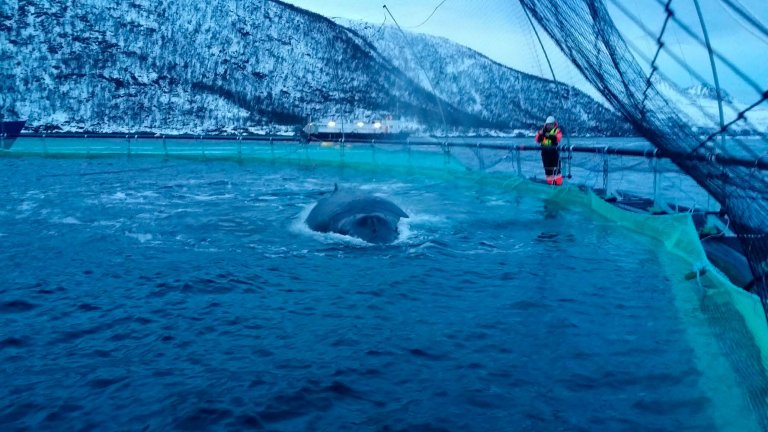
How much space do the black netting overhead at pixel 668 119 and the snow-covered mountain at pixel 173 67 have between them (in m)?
85.6

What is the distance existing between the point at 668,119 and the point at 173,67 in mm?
151618

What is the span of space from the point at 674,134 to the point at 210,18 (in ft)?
570

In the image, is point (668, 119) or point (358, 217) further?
point (358, 217)

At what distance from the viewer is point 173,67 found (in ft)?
465

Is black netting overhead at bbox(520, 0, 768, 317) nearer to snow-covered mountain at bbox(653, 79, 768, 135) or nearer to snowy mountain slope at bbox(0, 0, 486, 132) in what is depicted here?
snow-covered mountain at bbox(653, 79, 768, 135)

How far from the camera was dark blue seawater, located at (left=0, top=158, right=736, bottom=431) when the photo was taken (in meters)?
4.13

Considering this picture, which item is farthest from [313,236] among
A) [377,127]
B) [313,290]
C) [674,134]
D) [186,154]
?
[377,127]

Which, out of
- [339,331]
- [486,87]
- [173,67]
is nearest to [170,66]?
[173,67]

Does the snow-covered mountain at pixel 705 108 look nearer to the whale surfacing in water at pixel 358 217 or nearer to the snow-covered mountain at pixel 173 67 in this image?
the whale surfacing in water at pixel 358 217

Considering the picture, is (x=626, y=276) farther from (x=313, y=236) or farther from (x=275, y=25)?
(x=275, y=25)

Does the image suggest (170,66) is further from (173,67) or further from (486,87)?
(486,87)

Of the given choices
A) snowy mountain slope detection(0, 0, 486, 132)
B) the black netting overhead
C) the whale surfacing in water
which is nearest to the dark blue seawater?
the whale surfacing in water

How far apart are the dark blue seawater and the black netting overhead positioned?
1302mm

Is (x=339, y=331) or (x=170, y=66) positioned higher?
(x=170, y=66)
